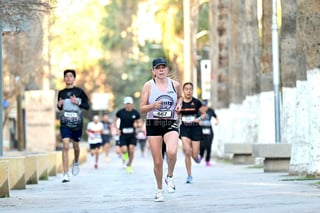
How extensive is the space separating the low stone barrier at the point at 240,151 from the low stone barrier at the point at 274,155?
25.7 ft

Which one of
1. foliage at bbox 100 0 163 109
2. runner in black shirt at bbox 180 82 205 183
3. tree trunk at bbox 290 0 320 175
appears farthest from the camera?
foliage at bbox 100 0 163 109

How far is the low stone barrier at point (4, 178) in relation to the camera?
17.1m

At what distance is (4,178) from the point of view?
17.2m

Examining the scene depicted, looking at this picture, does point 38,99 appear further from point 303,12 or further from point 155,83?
point 155,83

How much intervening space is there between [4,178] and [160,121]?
2714mm

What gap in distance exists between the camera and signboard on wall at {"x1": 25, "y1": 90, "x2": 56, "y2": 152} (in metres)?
45.9

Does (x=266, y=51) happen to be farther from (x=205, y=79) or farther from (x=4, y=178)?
(x=4, y=178)

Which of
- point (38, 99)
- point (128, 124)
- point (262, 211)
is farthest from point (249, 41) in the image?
point (262, 211)

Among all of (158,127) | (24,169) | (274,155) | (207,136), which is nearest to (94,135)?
(207,136)

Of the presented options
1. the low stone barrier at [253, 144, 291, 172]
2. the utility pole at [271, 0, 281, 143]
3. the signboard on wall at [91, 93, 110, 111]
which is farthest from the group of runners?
the signboard on wall at [91, 93, 110, 111]

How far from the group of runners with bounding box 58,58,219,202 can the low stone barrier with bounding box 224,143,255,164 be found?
678 millimetres

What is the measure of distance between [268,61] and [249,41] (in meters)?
5.01

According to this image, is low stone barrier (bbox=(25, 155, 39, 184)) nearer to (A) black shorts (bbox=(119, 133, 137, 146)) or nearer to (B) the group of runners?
(B) the group of runners

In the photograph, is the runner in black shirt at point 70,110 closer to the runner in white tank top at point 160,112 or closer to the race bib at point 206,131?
the runner in white tank top at point 160,112
